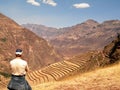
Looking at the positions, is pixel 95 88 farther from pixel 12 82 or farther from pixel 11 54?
pixel 11 54

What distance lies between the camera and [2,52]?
6663 inches

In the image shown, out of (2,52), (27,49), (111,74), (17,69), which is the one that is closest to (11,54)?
(2,52)

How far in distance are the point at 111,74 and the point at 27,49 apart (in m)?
178

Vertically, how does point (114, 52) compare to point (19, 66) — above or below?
below

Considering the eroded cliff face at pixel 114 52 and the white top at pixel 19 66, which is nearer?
the white top at pixel 19 66

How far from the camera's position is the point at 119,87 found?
1605 centimetres

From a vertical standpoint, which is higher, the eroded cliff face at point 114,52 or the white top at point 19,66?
the white top at point 19,66

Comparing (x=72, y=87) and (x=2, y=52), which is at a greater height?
(x=72, y=87)

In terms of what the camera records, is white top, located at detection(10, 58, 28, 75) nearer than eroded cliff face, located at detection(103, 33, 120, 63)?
Yes

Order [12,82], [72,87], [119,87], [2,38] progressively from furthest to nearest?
[2,38] → [72,87] → [119,87] → [12,82]

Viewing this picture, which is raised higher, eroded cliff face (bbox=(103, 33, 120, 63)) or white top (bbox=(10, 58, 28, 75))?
white top (bbox=(10, 58, 28, 75))

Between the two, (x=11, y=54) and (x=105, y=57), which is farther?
(x=11, y=54)

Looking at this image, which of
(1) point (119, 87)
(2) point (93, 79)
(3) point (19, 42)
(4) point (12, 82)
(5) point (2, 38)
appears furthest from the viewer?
(3) point (19, 42)

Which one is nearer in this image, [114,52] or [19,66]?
[19,66]
